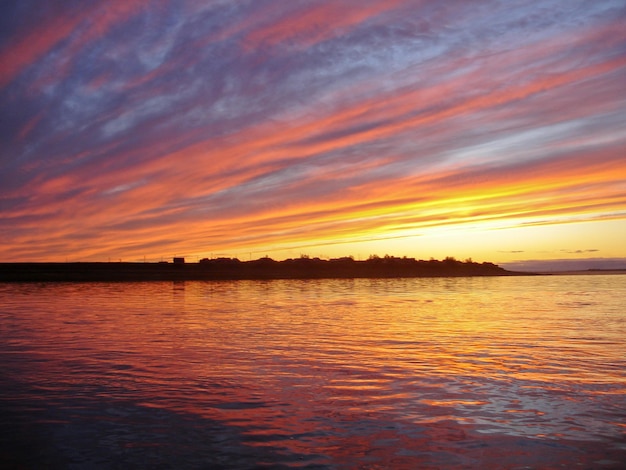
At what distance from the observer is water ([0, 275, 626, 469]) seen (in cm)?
899

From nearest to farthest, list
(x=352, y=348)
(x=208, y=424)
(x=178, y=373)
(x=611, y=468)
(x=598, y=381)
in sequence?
(x=611, y=468), (x=208, y=424), (x=598, y=381), (x=178, y=373), (x=352, y=348)

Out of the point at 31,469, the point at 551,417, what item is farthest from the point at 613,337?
the point at 31,469

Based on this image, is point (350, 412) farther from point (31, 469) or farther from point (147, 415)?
point (31, 469)

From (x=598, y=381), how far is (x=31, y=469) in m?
13.2

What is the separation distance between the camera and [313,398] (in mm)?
12859

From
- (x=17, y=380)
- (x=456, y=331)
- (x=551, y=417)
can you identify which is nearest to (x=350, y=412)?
(x=551, y=417)

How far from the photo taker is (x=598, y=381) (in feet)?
48.0

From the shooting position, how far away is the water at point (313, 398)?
899 centimetres

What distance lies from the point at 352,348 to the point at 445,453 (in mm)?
11993

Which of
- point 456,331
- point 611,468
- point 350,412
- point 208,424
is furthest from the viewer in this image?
point 456,331

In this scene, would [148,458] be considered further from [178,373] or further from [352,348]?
[352,348]

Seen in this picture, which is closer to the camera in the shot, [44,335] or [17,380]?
[17,380]

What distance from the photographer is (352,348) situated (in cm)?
2097

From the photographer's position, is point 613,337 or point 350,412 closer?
point 350,412
